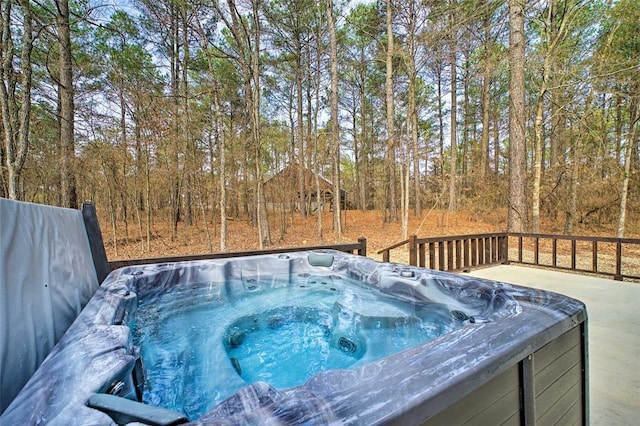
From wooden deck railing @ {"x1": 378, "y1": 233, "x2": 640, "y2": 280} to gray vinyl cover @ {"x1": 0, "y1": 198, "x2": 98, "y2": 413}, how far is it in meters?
3.01

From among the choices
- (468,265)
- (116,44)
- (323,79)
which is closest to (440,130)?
(323,79)

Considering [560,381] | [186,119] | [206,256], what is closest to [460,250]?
[560,381]

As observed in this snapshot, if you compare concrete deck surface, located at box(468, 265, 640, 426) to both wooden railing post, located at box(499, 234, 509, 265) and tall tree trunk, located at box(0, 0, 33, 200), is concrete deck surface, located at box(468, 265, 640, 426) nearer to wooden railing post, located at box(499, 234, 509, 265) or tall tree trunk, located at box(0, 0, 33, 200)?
wooden railing post, located at box(499, 234, 509, 265)

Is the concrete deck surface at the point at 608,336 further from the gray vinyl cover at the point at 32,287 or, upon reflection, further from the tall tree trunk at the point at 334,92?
the tall tree trunk at the point at 334,92

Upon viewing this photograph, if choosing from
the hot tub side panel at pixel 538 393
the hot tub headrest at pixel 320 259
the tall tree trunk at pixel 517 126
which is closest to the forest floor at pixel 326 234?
the tall tree trunk at pixel 517 126

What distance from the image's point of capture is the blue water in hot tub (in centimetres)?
153

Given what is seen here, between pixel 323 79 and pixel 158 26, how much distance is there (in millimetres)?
4576

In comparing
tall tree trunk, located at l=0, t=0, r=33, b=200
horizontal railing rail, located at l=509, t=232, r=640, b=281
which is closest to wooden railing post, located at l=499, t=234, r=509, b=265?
horizontal railing rail, located at l=509, t=232, r=640, b=281

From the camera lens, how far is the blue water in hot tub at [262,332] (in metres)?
1.53

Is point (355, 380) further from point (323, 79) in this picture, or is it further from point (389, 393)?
point (323, 79)

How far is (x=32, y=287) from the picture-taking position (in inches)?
50.0

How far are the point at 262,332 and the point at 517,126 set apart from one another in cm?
655

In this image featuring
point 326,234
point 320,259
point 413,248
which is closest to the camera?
point 320,259

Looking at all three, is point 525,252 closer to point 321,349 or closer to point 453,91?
point 321,349
